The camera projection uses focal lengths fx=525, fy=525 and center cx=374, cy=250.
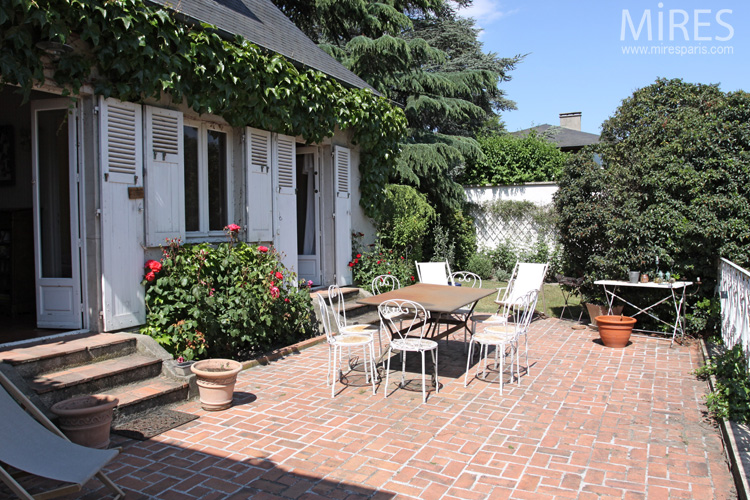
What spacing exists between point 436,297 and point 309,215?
3.77 m

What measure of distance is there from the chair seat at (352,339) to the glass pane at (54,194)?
2.74 m

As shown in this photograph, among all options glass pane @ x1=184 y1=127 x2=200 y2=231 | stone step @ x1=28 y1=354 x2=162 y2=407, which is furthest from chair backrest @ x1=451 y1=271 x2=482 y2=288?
stone step @ x1=28 y1=354 x2=162 y2=407

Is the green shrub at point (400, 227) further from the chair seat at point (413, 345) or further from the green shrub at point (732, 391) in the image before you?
the green shrub at point (732, 391)

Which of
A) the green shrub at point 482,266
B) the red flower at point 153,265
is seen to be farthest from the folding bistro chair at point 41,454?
the green shrub at point 482,266

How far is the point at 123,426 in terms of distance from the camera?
4.06m

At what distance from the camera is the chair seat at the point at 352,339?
16.3 ft

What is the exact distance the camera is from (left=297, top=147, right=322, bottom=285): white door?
879 centimetres

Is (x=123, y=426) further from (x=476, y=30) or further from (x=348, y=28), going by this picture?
(x=476, y=30)

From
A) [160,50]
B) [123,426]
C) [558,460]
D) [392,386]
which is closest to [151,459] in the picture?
[123,426]

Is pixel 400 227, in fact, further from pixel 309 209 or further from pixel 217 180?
pixel 217 180

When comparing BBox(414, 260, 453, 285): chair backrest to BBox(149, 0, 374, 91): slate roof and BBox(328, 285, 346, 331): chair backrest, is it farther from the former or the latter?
BBox(149, 0, 374, 91): slate roof

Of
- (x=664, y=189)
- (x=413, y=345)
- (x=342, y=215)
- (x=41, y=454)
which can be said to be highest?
(x=664, y=189)

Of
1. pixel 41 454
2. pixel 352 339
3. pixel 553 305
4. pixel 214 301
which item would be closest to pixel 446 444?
pixel 352 339

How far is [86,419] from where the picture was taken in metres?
3.51
